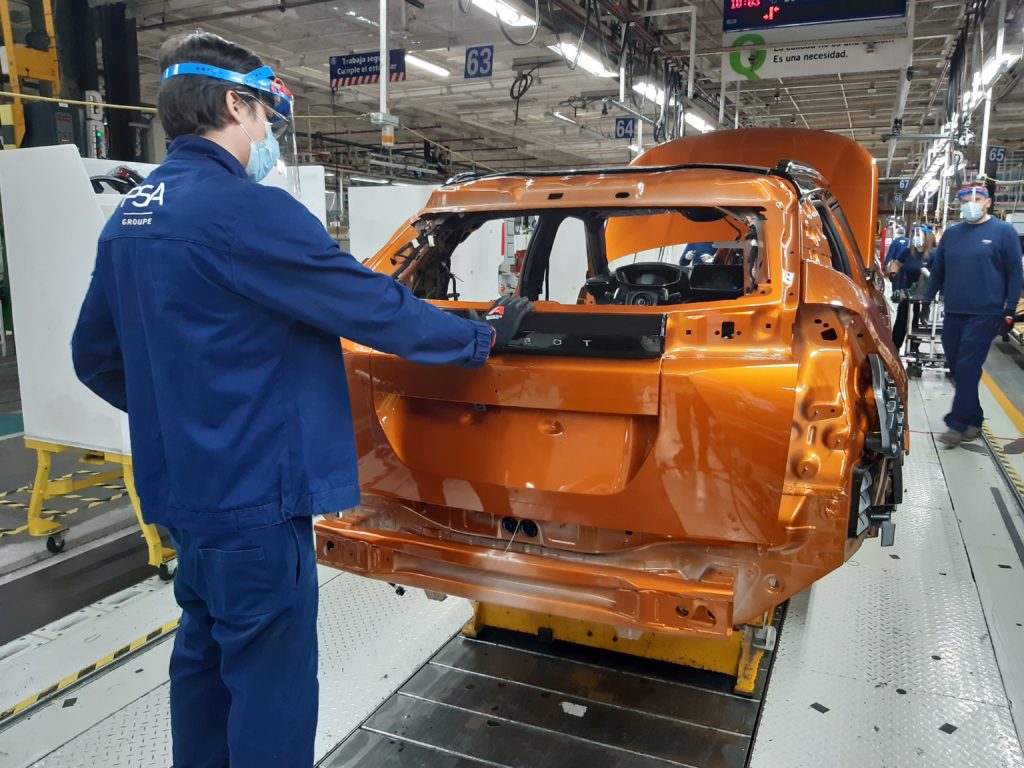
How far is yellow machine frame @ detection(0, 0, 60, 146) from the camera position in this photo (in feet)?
20.5

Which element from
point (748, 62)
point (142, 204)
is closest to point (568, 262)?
point (748, 62)

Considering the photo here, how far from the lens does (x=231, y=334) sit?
1716 millimetres

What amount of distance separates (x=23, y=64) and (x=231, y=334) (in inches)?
259

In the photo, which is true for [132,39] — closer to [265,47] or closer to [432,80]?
[265,47]

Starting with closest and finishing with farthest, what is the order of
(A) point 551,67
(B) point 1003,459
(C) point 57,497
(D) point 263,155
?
1. (D) point 263,155
2. (C) point 57,497
3. (B) point 1003,459
4. (A) point 551,67

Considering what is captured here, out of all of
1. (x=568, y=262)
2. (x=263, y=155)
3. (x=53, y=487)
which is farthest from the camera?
(x=568, y=262)

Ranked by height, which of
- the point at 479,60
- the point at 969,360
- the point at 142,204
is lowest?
the point at 969,360

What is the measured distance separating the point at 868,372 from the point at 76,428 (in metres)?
3.63

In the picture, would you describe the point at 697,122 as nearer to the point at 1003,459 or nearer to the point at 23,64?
the point at 1003,459

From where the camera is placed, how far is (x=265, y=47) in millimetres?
11789

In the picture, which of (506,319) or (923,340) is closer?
(506,319)

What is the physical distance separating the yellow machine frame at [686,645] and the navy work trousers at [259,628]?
102 centimetres

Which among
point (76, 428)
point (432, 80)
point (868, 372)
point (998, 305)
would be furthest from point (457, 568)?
point (432, 80)

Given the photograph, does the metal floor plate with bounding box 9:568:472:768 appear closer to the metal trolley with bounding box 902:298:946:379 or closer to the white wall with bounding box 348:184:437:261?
the white wall with bounding box 348:184:437:261
